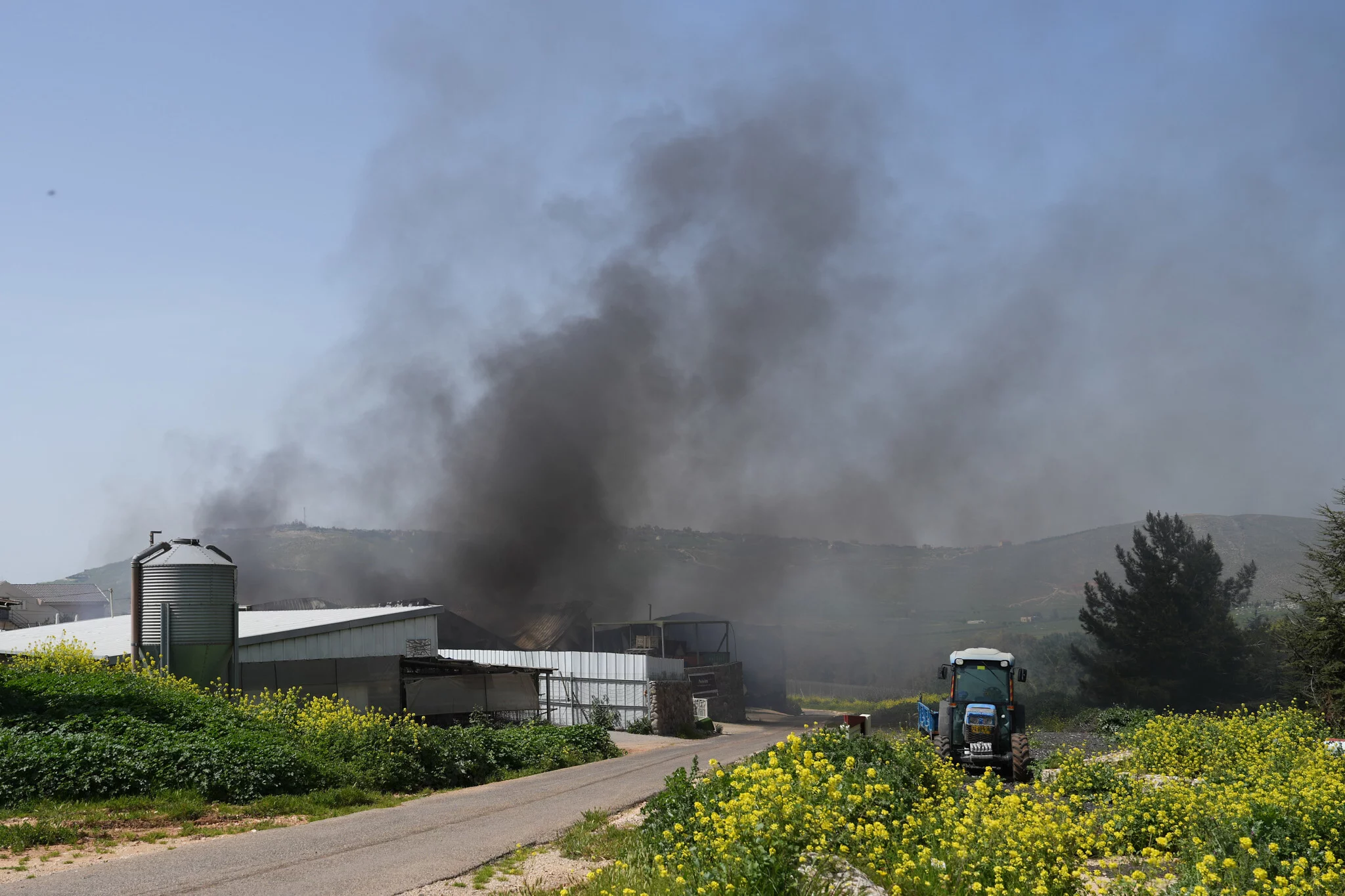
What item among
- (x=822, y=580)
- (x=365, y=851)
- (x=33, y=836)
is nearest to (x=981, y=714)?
(x=365, y=851)

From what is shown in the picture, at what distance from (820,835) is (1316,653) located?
79.6 feet

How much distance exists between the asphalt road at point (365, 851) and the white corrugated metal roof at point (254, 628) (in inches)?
365

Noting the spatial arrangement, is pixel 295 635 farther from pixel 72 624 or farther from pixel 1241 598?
pixel 1241 598

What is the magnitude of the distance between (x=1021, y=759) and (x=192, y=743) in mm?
13470

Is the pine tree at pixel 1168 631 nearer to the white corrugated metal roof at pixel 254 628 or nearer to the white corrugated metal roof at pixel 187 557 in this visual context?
the white corrugated metal roof at pixel 254 628

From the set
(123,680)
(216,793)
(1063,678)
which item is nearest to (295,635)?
(123,680)

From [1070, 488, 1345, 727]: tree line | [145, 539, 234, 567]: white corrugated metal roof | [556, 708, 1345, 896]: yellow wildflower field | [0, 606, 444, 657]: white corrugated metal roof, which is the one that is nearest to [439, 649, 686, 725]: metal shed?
[0, 606, 444, 657]: white corrugated metal roof

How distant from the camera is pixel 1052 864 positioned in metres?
8.45

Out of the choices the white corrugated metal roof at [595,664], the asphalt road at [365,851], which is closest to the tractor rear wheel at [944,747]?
the asphalt road at [365,851]

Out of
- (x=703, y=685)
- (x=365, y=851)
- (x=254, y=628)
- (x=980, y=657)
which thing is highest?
(x=254, y=628)

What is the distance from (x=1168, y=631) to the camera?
40.5 metres

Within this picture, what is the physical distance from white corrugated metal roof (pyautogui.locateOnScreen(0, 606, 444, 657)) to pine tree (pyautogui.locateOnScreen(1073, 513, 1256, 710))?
2883 centimetres

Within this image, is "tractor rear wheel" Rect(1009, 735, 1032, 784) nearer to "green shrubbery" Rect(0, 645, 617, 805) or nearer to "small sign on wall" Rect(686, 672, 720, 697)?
"green shrubbery" Rect(0, 645, 617, 805)

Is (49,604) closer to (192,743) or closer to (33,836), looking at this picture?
(192,743)
